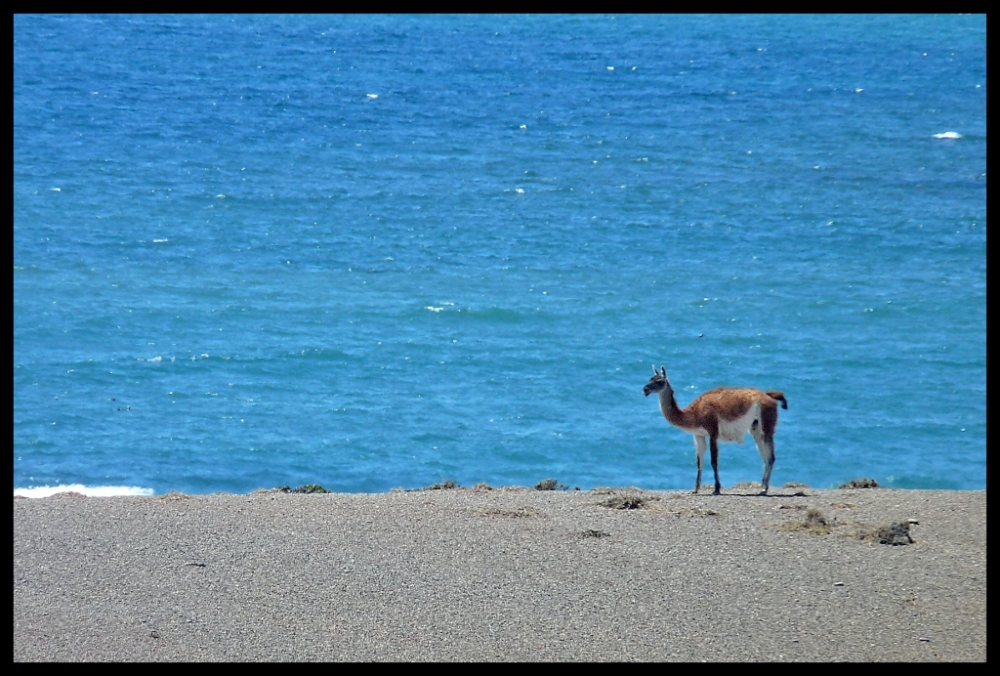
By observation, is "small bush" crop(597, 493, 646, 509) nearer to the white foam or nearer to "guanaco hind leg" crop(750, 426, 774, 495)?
"guanaco hind leg" crop(750, 426, 774, 495)

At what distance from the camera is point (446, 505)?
1234 centimetres

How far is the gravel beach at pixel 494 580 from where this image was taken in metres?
8.52

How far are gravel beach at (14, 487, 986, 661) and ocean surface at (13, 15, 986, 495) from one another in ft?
31.6

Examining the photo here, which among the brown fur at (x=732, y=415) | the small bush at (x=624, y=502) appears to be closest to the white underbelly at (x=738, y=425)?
the brown fur at (x=732, y=415)

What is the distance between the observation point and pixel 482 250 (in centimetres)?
4059

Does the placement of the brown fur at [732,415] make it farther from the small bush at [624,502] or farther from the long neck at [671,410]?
the small bush at [624,502]

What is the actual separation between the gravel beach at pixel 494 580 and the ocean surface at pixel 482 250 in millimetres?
9645

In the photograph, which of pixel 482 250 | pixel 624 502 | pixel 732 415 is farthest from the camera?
pixel 482 250

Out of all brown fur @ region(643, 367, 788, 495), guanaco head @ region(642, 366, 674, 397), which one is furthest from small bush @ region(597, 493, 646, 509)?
guanaco head @ region(642, 366, 674, 397)

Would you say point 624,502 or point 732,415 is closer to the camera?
point 624,502

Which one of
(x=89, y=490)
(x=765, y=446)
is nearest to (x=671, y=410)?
(x=765, y=446)

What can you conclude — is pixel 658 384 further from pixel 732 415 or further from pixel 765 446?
pixel 765 446

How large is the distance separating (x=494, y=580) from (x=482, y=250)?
31.2m

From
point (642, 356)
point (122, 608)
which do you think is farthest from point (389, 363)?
point (122, 608)
